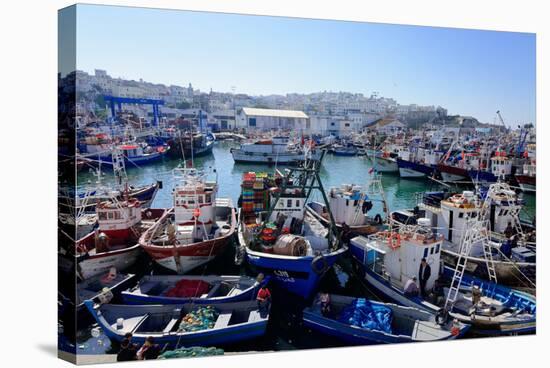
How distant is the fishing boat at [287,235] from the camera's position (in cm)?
835

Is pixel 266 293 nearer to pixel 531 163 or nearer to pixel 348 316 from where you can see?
pixel 348 316

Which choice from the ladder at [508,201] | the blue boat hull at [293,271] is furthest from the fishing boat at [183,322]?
the ladder at [508,201]

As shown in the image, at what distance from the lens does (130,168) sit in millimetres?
15281

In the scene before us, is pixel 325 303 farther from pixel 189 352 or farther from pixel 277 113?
pixel 277 113

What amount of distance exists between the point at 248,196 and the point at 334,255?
229cm

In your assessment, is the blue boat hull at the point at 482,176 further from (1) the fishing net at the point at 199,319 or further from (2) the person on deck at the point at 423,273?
(1) the fishing net at the point at 199,319

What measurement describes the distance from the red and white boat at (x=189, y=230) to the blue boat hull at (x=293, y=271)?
107cm

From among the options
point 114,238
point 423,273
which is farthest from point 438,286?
point 114,238

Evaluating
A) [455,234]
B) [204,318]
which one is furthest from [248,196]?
[455,234]

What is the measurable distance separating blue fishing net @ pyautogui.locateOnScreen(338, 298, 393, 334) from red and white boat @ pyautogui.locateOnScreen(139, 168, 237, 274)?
9.08 ft

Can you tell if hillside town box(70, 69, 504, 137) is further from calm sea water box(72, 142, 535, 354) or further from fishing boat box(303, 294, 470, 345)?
fishing boat box(303, 294, 470, 345)

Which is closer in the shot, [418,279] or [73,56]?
[73,56]

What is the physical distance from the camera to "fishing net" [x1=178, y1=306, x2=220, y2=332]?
714cm

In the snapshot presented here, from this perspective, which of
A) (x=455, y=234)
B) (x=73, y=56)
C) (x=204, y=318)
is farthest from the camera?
(x=455, y=234)
